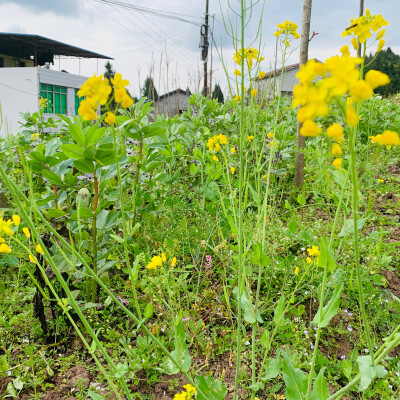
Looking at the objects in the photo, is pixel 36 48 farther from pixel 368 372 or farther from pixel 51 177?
pixel 368 372

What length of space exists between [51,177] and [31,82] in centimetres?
2046

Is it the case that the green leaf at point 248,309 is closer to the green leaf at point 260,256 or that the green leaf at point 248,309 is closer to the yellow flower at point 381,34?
the green leaf at point 260,256

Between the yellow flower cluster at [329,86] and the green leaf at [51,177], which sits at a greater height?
the yellow flower cluster at [329,86]

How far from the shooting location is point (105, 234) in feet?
4.97

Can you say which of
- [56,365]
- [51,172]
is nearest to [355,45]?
[51,172]

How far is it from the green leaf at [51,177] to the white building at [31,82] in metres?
16.9

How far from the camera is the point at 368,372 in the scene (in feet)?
2.27

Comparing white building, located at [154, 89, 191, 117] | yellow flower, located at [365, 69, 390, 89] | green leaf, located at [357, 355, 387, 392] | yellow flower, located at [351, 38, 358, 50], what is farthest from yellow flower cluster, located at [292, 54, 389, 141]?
white building, located at [154, 89, 191, 117]

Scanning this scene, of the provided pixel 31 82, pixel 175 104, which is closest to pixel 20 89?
pixel 31 82

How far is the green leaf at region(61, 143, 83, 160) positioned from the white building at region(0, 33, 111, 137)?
56.0ft

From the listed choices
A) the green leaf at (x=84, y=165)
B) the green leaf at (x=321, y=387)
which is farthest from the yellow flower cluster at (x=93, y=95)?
the green leaf at (x=321, y=387)

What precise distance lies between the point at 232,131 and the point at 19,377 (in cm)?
262

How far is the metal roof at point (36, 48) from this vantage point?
20.5 m

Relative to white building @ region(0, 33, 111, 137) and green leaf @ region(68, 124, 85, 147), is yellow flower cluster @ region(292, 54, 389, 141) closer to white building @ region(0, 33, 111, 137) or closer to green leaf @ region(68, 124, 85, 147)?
green leaf @ region(68, 124, 85, 147)
